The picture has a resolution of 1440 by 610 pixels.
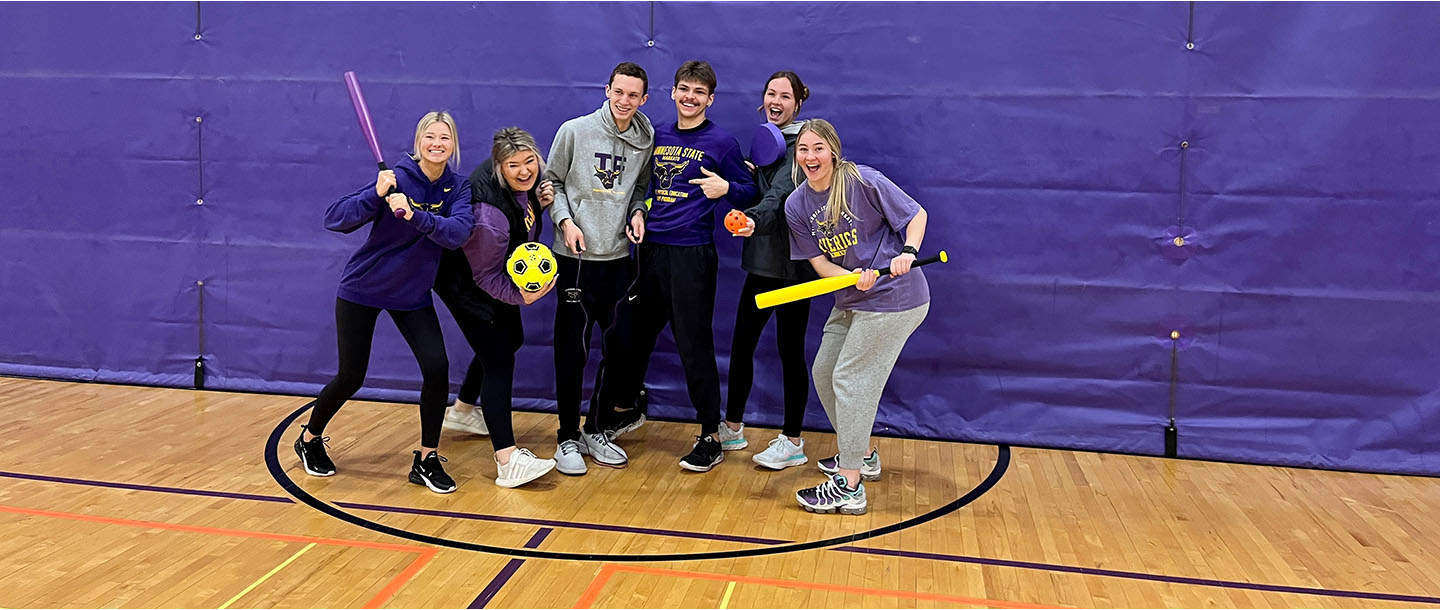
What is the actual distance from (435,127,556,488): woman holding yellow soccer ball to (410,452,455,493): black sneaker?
19 centimetres

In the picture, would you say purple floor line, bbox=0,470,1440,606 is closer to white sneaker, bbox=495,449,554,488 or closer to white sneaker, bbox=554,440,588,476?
white sneaker, bbox=495,449,554,488

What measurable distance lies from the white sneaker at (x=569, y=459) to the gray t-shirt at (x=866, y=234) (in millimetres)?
1125

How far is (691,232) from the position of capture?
4.18m

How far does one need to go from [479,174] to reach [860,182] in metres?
1.34

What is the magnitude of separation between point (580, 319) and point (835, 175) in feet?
3.59

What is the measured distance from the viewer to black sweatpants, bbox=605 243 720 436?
13.7 ft

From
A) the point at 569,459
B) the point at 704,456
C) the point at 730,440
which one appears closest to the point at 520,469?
the point at 569,459

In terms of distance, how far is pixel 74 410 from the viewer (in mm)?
4898

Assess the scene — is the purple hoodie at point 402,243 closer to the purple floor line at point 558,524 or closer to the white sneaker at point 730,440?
the purple floor line at point 558,524

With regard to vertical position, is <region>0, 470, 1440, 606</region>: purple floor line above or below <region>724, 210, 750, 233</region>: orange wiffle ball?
below

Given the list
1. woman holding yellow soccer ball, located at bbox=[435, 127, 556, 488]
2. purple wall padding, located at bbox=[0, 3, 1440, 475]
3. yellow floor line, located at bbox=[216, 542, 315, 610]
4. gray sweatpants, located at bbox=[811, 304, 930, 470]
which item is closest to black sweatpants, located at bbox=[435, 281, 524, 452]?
woman holding yellow soccer ball, located at bbox=[435, 127, 556, 488]

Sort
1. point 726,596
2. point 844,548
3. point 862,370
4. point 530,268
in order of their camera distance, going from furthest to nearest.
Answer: point 530,268 < point 862,370 < point 844,548 < point 726,596

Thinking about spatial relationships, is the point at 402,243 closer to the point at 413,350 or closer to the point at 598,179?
the point at 413,350

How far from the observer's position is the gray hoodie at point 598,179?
418 centimetres
